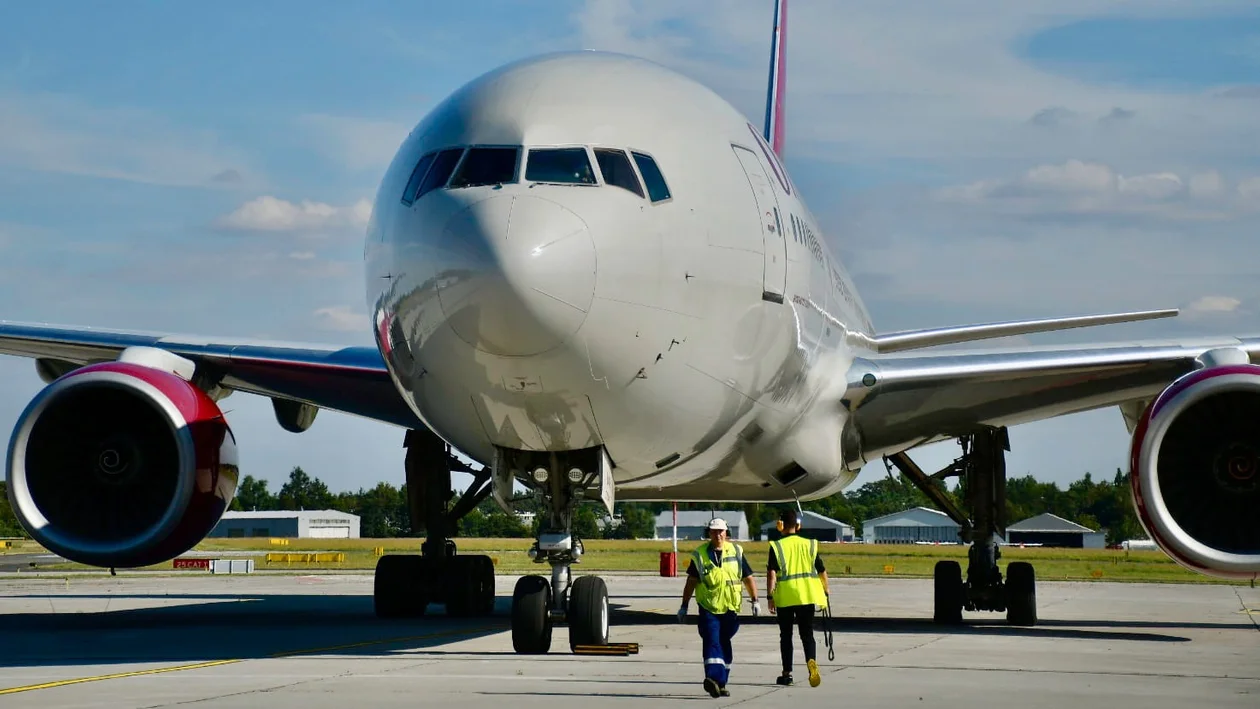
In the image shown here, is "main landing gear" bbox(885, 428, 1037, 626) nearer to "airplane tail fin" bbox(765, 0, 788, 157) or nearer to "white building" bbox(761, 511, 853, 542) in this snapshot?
"airplane tail fin" bbox(765, 0, 788, 157)

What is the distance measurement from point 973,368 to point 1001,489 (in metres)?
2.79

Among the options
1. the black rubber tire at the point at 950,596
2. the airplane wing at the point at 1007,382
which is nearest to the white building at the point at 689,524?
the black rubber tire at the point at 950,596

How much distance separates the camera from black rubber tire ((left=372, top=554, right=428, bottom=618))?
17828 millimetres

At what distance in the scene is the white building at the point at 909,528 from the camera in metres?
104

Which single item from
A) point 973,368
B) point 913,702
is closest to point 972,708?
point 913,702

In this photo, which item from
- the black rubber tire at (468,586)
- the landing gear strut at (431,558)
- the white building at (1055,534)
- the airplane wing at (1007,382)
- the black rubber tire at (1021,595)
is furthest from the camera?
the white building at (1055,534)

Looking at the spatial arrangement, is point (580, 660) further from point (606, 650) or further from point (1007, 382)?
point (1007, 382)

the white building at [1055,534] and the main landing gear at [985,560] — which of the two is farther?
the white building at [1055,534]

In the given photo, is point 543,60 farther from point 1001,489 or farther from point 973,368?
point 1001,489

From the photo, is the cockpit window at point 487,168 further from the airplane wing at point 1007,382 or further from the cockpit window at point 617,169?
the airplane wing at point 1007,382

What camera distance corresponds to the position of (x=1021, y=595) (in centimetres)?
1703

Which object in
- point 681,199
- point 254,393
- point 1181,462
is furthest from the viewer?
point 254,393

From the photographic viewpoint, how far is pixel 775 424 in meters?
13.6

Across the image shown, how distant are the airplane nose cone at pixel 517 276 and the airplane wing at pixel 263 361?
5656 mm
